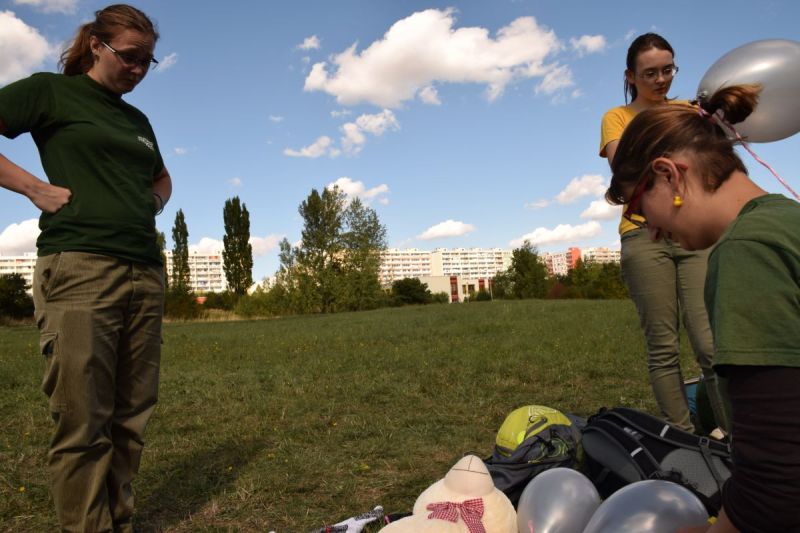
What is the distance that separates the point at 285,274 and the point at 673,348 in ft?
165

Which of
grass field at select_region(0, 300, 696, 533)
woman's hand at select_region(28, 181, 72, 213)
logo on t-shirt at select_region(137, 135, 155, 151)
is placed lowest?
grass field at select_region(0, 300, 696, 533)

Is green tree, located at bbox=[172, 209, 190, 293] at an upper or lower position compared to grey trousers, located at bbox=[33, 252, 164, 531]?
upper

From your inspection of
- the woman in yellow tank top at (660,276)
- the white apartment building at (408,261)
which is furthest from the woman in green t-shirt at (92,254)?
the white apartment building at (408,261)

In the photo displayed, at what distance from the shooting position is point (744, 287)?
133 centimetres

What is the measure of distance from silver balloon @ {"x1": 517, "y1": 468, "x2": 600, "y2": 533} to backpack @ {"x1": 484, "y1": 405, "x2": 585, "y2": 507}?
0.59 metres

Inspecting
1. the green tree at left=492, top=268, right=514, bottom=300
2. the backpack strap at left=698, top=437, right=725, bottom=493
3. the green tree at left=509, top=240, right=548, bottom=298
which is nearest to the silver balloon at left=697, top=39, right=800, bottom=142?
the backpack strap at left=698, top=437, right=725, bottom=493

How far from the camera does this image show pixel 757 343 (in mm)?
1288

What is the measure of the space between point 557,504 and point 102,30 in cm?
281

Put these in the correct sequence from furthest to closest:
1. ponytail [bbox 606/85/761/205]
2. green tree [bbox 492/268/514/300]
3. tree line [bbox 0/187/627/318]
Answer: green tree [bbox 492/268/514/300], tree line [bbox 0/187/627/318], ponytail [bbox 606/85/761/205]

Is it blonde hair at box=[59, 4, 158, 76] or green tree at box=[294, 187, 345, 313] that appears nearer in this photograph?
blonde hair at box=[59, 4, 158, 76]

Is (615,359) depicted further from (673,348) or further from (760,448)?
(760,448)

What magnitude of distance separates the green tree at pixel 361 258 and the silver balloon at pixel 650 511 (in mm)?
48135

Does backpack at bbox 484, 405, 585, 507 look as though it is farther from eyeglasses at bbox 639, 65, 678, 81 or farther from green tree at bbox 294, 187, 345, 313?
green tree at bbox 294, 187, 345, 313

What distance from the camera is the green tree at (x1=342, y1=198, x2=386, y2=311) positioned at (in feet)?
167
